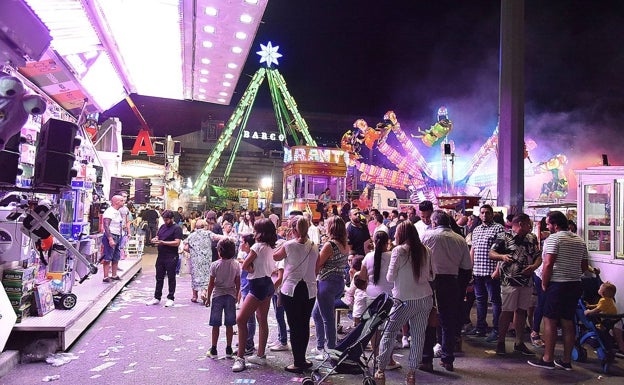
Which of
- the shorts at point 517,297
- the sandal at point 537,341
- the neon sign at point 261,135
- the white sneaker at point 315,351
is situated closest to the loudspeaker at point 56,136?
the white sneaker at point 315,351

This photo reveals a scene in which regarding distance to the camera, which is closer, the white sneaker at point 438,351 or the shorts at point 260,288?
the shorts at point 260,288

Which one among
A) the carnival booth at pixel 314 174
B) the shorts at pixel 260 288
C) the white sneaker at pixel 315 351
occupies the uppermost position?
the carnival booth at pixel 314 174

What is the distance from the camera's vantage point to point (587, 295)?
676cm

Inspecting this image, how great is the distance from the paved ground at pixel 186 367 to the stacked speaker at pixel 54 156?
2.25 meters

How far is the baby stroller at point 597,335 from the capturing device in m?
5.65

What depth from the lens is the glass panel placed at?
7820mm

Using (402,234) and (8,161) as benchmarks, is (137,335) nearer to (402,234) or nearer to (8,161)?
(8,161)

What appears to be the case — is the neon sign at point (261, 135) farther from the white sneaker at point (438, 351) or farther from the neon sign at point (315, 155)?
the white sneaker at point (438, 351)

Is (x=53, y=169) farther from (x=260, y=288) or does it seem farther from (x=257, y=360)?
(x=257, y=360)

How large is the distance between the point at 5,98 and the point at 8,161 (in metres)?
1.66

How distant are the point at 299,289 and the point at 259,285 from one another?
1.86 feet

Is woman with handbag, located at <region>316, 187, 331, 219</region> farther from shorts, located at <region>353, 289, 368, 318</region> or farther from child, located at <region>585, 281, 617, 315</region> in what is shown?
child, located at <region>585, 281, 617, 315</region>

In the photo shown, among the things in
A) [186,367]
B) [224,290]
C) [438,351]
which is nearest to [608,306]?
[438,351]

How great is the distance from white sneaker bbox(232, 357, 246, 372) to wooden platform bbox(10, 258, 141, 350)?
2.26 metres
